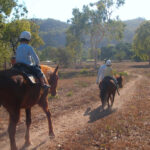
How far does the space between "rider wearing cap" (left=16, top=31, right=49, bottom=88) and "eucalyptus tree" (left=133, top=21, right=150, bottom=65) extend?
40.4 meters

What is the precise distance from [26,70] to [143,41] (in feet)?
135

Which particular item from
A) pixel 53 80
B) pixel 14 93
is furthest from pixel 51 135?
pixel 14 93

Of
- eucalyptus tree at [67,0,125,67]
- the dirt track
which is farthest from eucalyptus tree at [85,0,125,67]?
the dirt track

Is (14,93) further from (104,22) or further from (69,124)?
(104,22)

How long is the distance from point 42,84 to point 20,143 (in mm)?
1802

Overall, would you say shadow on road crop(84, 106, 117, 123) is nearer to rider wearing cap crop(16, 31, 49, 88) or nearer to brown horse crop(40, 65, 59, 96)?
brown horse crop(40, 65, 59, 96)

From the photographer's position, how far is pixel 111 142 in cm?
477

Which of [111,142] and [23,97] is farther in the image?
[111,142]

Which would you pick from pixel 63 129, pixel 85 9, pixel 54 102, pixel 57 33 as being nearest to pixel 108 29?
pixel 85 9

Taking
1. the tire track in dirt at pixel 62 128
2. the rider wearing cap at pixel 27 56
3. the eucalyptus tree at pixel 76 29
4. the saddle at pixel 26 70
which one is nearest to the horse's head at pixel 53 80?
the tire track in dirt at pixel 62 128

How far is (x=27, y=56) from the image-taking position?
4555 millimetres

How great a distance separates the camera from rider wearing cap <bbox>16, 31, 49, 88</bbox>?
14.8 ft

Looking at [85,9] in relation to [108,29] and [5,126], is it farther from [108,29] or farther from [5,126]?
[5,126]

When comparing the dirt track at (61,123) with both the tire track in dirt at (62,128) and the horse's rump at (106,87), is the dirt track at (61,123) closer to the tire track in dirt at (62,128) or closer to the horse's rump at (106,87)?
the tire track in dirt at (62,128)
